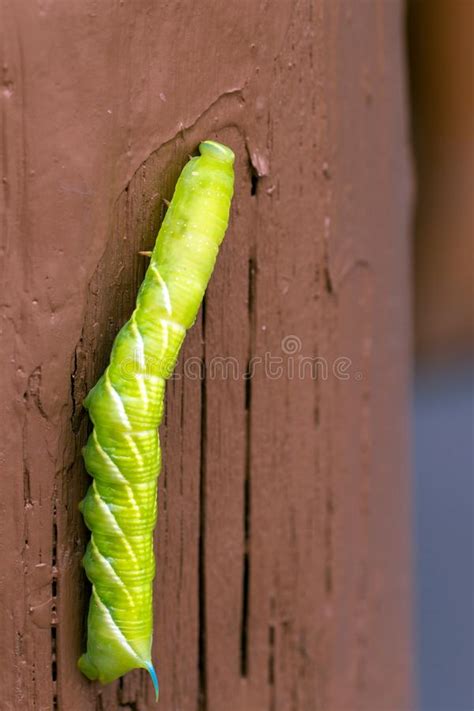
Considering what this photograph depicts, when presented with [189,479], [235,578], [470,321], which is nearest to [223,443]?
[189,479]

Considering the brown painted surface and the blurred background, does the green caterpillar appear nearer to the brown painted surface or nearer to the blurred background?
the brown painted surface

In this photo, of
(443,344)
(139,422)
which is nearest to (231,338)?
(139,422)

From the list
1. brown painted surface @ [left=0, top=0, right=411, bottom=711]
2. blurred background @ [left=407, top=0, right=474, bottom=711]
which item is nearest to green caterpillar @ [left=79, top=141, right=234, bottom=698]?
brown painted surface @ [left=0, top=0, right=411, bottom=711]

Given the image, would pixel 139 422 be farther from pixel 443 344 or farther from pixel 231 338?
pixel 443 344

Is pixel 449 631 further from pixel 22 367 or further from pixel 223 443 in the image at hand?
pixel 22 367

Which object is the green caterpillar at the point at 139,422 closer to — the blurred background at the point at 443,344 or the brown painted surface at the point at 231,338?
the brown painted surface at the point at 231,338

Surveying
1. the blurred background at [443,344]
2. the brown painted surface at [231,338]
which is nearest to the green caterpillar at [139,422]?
the brown painted surface at [231,338]
